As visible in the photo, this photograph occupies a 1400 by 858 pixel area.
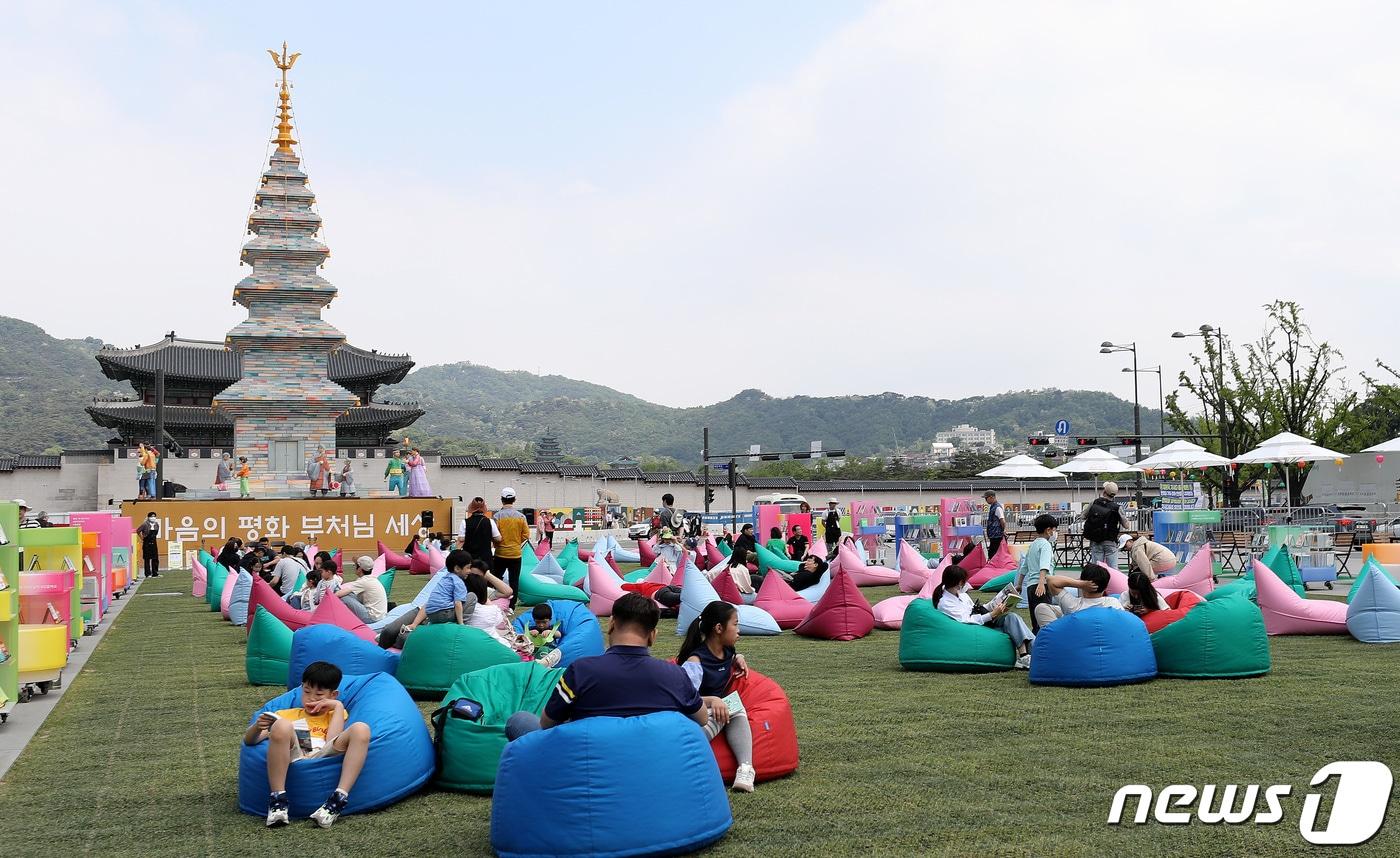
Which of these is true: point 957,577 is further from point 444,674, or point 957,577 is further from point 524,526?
point 524,526

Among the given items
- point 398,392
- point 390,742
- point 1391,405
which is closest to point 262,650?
point 390,742

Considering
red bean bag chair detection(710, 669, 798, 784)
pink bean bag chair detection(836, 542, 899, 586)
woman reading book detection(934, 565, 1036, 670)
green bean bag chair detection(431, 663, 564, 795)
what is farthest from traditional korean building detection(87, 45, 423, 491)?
red bean bag chair detection(710, 669, 798, 784)

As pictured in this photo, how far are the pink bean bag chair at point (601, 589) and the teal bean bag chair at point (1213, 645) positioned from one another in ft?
26.8

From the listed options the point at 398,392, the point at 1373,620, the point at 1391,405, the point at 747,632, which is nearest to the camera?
the point at 1373,620

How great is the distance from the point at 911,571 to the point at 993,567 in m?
1.23

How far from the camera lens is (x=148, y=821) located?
6.06m

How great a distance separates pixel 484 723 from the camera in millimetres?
6633

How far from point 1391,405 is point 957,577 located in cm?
3972

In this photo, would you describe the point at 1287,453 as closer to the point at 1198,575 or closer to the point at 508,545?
the point at 1198,575

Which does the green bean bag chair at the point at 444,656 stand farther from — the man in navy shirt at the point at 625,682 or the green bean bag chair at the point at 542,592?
the green bean bag chair at the point at 542,592

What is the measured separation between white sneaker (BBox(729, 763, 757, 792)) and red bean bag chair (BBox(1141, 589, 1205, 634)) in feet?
14.6

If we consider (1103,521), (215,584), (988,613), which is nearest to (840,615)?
(988,613)

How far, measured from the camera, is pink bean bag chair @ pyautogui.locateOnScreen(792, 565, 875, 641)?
42.4ft

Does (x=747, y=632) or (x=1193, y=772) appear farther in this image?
(x=747, y=632)
